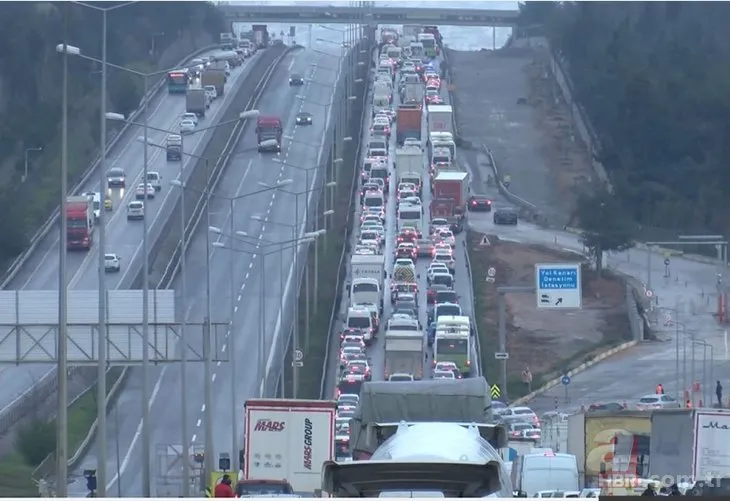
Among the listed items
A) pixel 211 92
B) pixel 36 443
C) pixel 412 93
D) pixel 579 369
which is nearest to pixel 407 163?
pixel 211 92

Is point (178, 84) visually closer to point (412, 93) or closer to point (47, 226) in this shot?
point (412, 93)

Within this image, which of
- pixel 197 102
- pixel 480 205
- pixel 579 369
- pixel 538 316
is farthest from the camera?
pixel 197 102

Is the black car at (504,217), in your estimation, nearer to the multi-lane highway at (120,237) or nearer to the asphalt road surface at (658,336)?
the asphalt road surface at (658,336)

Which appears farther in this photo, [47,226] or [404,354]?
[47,226]

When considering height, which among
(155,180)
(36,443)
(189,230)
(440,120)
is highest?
(36,443)

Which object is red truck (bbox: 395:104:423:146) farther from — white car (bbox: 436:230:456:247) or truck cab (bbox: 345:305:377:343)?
truck cab (bbox: 345:305:377:343)

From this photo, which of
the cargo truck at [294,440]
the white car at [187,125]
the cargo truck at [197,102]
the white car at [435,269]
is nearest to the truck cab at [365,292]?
the white car at [435,269]
